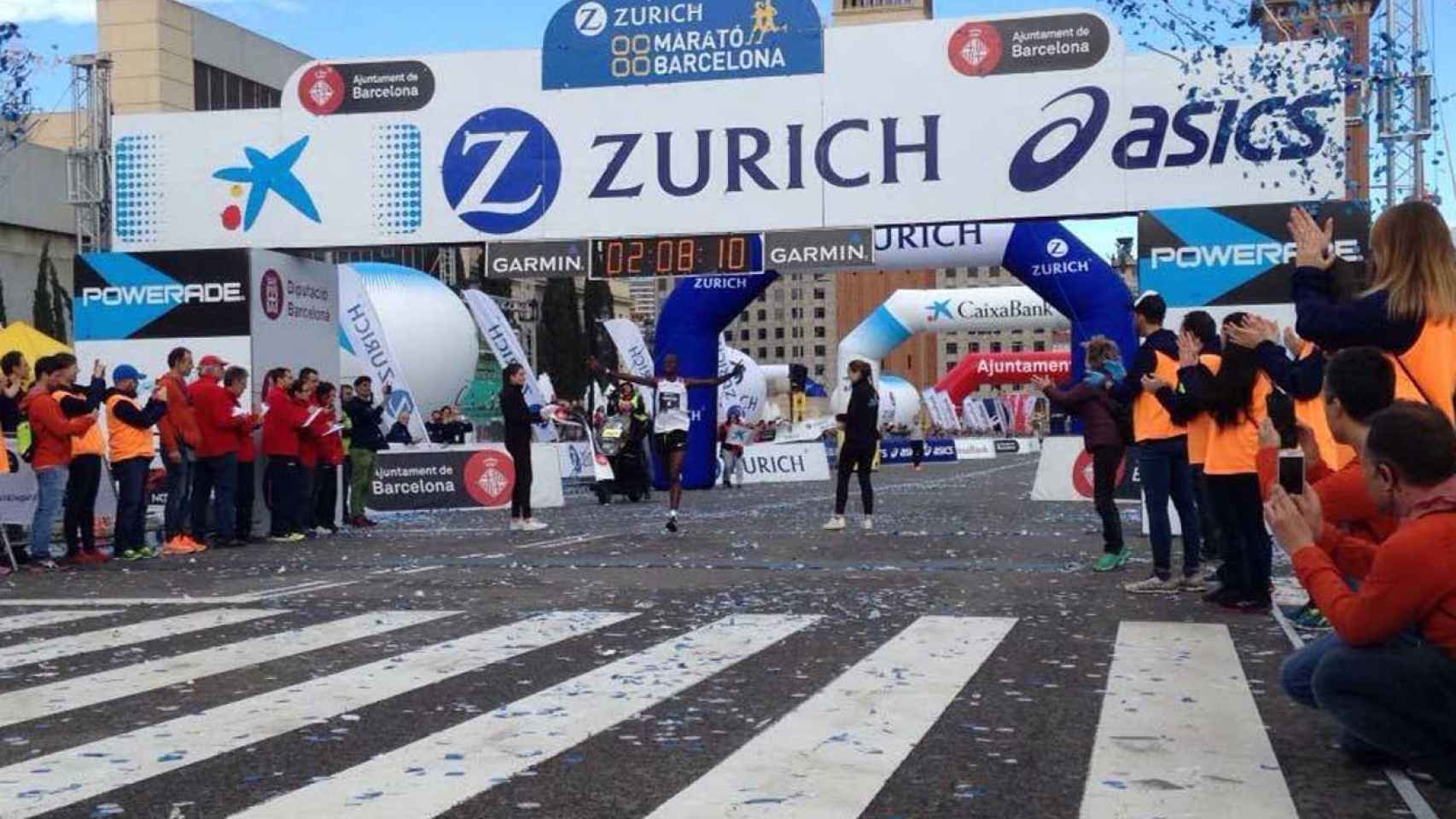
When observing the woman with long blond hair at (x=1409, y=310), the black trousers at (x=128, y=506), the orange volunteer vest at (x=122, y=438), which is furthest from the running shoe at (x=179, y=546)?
the woman with long blond hair at (x=1409, y=310)

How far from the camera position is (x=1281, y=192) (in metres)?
16.5

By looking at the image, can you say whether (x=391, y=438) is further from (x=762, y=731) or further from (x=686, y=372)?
(x=762, y=731)

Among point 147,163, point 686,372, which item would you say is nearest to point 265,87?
point 686,372

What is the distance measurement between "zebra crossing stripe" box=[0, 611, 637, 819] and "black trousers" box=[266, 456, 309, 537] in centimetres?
910

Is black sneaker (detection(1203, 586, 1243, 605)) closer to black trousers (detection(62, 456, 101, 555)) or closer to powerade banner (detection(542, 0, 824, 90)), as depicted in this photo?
black trousers (detection(62, 456, 101, 555))

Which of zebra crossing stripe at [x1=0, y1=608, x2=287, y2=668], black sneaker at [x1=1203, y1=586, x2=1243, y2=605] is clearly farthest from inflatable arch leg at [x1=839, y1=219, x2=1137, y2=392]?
zebra crossing stripe at [x1=0, y1=608, x2=287, y2=668]

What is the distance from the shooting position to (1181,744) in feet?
17.3

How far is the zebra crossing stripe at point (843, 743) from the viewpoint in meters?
4.47

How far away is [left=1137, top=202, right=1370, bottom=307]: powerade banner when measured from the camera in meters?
15.6

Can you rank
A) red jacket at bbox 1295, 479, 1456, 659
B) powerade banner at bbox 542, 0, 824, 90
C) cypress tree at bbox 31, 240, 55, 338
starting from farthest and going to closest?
cypress tree at bbox 31, 240, 55, 338, powerade banner at bbox 542, 0, 824, 90, red jacket at bbox 1295, 479, 1456, 659

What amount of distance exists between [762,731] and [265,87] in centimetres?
7299

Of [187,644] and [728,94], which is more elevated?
→ [728,94]

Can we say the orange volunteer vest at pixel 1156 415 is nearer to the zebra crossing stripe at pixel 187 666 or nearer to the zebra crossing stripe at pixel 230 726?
the zebra crossing stripe at pixel 230 726

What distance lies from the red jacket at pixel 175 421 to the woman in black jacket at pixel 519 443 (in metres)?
3.38
